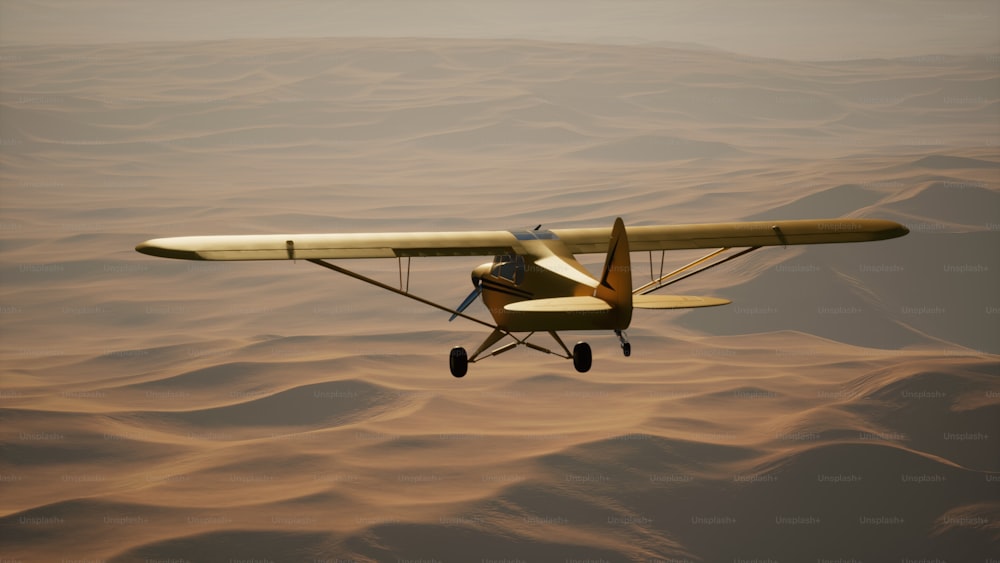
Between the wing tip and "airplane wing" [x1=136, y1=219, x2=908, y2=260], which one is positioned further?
"airplane wing" [x1=136, y1=219, x2=908, y2=260]

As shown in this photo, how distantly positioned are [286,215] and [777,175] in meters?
67.1

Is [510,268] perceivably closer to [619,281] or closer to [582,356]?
[582,356]

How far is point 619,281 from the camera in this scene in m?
24.5

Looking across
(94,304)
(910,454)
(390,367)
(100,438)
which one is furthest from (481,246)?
(94,304)

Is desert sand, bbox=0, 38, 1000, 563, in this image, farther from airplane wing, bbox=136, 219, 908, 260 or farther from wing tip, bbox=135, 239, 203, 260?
wing tip, bbox=135, 239, 203, 260

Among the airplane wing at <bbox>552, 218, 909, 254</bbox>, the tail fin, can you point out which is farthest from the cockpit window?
the tail fin

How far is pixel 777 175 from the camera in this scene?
164250 mm

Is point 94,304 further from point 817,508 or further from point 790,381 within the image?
point 817,508

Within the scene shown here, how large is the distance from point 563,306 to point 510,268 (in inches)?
210

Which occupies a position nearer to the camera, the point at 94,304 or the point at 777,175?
the point at 94,304

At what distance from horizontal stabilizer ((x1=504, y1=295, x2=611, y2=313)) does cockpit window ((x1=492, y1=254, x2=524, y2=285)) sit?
4.11 m

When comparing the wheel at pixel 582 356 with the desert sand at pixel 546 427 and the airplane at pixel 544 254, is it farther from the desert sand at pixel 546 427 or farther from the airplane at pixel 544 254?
the desert sand at pixel 546 427

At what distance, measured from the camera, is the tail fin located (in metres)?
24.4

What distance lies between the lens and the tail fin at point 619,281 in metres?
24.4
